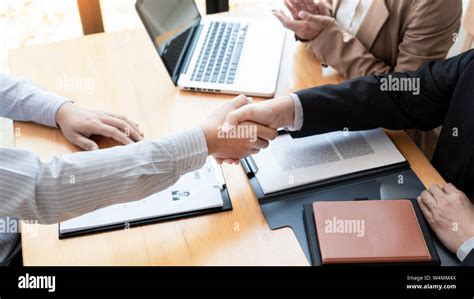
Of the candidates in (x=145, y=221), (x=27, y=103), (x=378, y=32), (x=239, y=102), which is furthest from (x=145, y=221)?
(x=378, y=32)

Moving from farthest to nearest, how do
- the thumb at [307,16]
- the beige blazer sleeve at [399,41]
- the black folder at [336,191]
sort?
the thumb at [307,16]
the beige blazer sleeve at [399,41]
the black folder at [336,191]

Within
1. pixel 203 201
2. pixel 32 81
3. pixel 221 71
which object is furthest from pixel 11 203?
pixel 221 71

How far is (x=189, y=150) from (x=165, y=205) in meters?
0.13

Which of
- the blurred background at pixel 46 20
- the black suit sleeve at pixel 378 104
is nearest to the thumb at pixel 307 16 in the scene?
the black suit sleeve at pixel 378 104

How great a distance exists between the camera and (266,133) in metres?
1.06

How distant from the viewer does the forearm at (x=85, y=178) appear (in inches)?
33.6

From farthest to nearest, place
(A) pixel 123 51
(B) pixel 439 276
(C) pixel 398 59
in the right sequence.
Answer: (A) pixel 123 51 → (C) pixel 398 59 → (B) pixel 439 276

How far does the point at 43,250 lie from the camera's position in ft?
2.87

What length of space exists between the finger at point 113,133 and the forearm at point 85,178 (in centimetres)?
15

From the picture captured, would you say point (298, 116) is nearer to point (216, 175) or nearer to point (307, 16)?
point (216, 175)

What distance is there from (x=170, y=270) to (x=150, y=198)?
19cm

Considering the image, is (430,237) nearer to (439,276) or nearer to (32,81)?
(439,276)

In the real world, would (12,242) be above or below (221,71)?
below

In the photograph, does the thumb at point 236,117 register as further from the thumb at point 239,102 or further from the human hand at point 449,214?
the human hand at point 449,214
